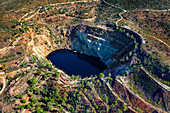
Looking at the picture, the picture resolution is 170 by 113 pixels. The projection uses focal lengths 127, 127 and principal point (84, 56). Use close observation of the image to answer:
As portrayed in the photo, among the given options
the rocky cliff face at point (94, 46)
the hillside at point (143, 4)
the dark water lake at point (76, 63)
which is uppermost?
the hillside at point (143, 4)

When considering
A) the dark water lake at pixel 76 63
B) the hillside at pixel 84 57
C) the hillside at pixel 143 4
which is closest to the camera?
the hillside at pixel 84 57

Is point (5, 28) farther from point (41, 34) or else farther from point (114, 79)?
point (114, 79)

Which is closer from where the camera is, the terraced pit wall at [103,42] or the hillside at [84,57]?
the hillside at [84,57]

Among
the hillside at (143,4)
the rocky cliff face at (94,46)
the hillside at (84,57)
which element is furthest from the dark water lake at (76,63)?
the hillside at (143,4)

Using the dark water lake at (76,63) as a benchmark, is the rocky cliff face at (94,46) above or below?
above

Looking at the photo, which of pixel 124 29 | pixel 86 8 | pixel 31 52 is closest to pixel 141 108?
pixel 124 29

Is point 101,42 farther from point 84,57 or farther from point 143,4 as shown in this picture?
point 143,4

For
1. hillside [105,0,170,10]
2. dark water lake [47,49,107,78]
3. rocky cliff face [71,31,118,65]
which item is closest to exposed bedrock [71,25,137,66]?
rocky cliff face [71,31,118,65]

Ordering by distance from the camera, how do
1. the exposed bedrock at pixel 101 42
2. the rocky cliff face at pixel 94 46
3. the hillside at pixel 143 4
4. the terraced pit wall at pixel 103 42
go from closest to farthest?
the terraced pit wall at pixel 103 42, the exposed bedrock at pixel 101 42, the rocky cliff face at pixel 94 46, the hillside at pixel 143 4

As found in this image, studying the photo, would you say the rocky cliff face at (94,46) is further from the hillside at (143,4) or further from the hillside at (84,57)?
the hillside at (143,4)
